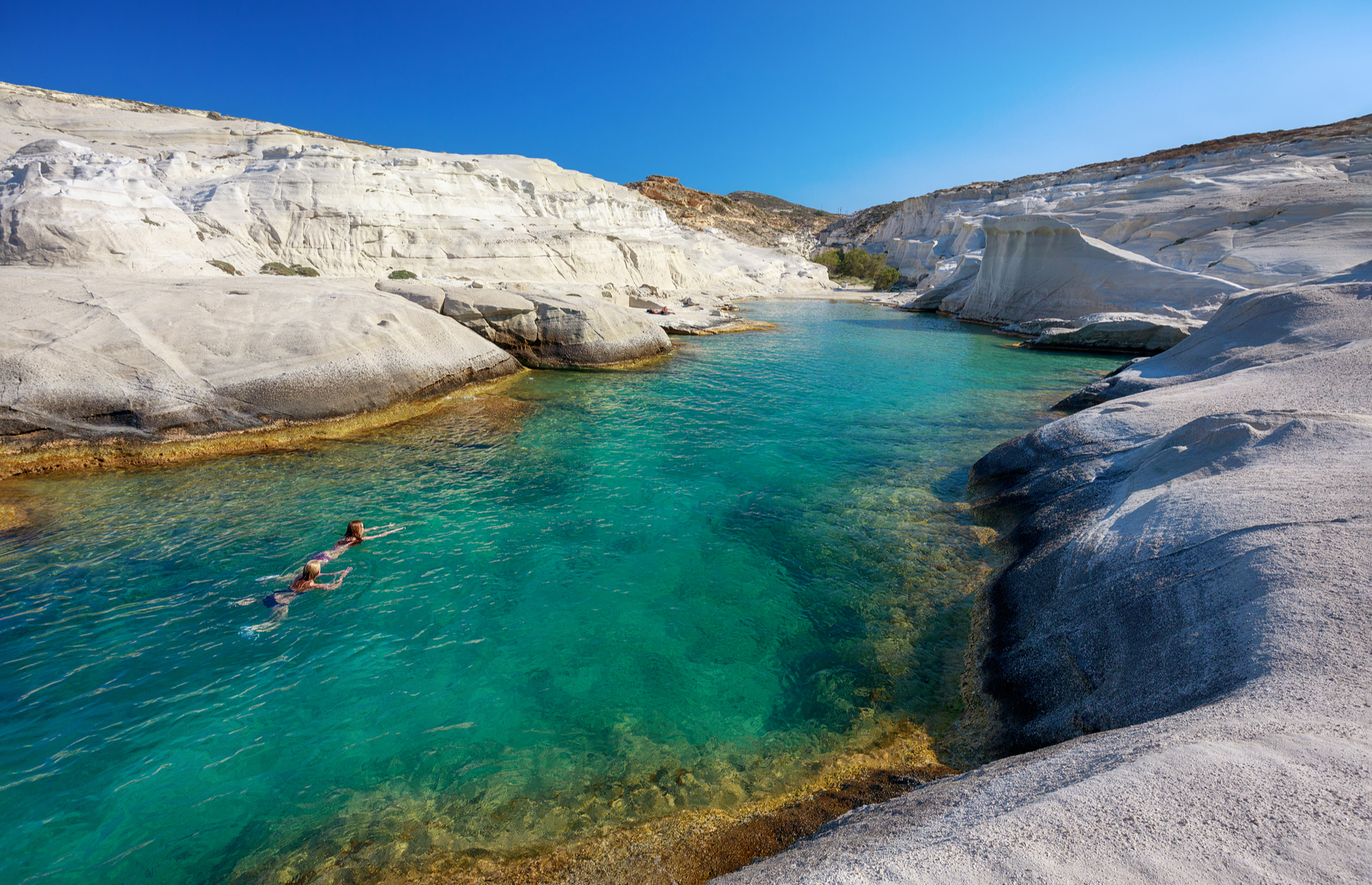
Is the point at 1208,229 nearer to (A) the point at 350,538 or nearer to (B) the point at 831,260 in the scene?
(A) the point at 350,538

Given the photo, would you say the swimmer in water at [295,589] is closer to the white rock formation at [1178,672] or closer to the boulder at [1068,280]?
the white rock formation at [1178,672]

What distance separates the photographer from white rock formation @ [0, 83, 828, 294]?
17.3m

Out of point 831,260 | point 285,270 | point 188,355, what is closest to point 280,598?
point 188,355

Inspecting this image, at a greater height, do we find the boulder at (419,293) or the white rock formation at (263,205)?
the white rock formation at (263,205)

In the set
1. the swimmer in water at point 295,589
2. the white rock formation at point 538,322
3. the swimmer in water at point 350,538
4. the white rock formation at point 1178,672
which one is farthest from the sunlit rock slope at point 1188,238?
the swimmer in water at point 295,589

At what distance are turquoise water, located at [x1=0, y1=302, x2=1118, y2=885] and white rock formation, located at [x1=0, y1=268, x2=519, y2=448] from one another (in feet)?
4.24

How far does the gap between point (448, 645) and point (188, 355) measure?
867 cm

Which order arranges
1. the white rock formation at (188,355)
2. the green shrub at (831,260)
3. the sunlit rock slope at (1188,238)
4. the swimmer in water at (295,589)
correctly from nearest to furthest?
the swimmer in water at (295,589) → the white rock formation at (188,355) → the sunlit rock slope at (1188,238) → the green shrub at (831,260)

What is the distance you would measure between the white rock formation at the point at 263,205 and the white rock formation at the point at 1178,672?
23246 millimetres

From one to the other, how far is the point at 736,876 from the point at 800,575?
13.3ft

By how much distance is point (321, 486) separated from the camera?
8.75m

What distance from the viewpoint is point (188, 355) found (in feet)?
33.5

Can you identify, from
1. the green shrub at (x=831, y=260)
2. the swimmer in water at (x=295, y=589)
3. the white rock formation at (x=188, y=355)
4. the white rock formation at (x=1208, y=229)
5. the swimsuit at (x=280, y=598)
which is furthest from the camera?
the green shrub at (x=831, y=260)

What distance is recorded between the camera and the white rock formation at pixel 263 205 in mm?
17297
